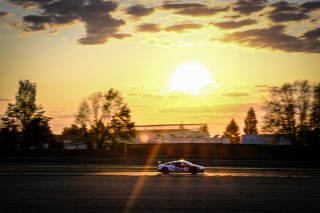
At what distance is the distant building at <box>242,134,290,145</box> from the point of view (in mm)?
79688

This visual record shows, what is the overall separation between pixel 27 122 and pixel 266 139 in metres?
41.8

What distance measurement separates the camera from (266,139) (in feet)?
280

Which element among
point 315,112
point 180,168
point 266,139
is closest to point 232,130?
point 266,139

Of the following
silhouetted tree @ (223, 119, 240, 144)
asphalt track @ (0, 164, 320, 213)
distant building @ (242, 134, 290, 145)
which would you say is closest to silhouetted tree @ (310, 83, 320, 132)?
distant building @ (242, 134, 290, 145)

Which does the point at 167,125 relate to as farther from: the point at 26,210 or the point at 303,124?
the point at 26,210

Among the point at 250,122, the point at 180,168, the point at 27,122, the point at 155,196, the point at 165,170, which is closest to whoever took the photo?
the point at 155,196

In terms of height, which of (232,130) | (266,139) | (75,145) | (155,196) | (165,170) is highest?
(232,130)

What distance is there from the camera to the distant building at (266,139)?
79.7 metres

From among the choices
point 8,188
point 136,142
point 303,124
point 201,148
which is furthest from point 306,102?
point 8,188

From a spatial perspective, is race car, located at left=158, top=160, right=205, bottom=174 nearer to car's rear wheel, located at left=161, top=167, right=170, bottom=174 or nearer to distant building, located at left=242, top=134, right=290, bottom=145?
car's rear wheel, located at left=161, top=167, right=170, bottom=174

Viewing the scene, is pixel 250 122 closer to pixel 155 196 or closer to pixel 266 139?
pixel 266 139

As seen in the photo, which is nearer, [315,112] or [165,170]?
[165,170]

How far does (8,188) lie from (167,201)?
836 cm

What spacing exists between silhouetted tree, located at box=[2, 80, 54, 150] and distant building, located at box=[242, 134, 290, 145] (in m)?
37.3
